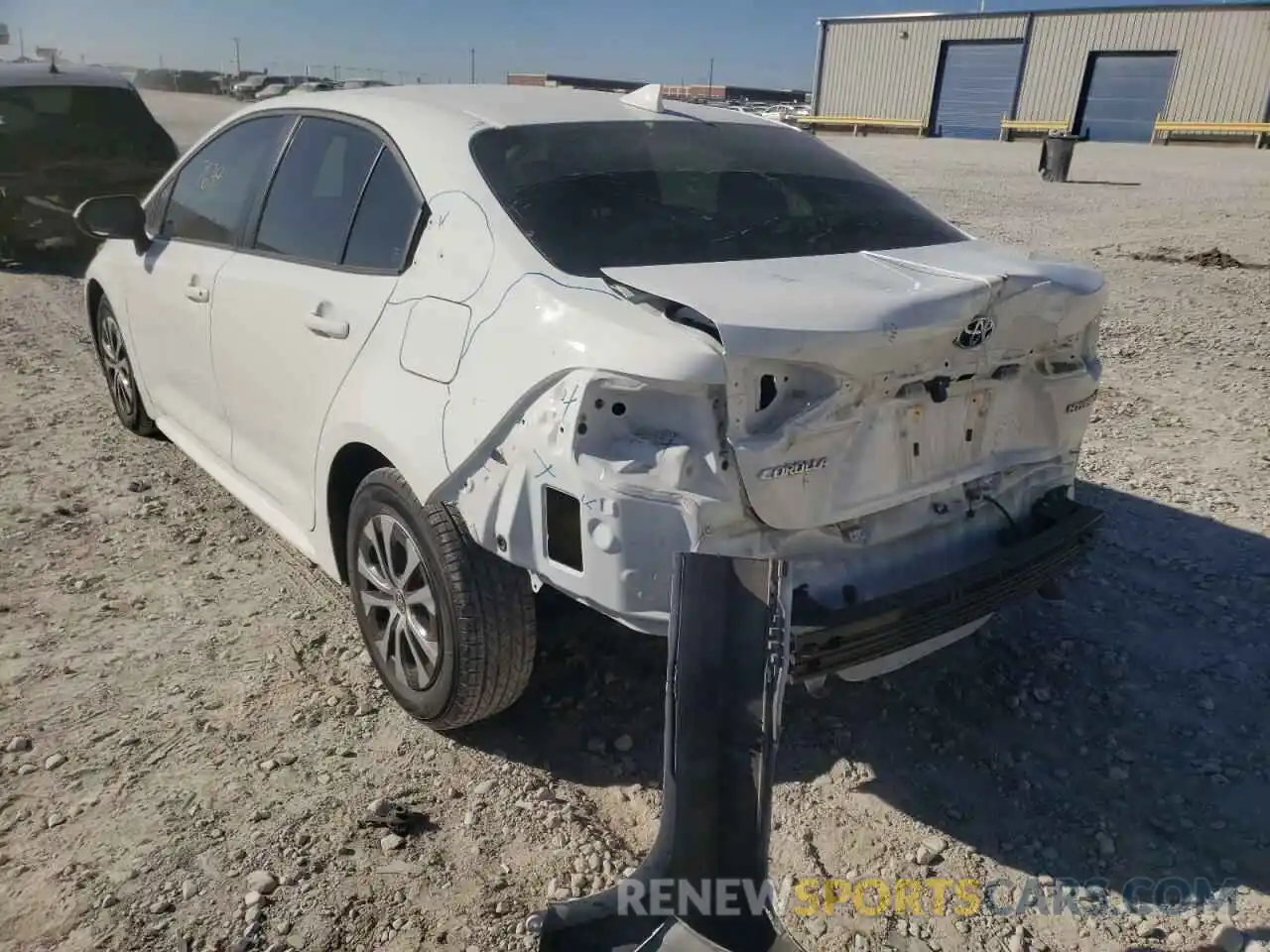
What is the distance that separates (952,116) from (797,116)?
6.33 meters

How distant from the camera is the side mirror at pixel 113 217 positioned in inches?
162

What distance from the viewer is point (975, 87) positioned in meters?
37.0

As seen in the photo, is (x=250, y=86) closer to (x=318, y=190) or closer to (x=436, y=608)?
A: (x=318, y=190)

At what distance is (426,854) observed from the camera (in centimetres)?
246

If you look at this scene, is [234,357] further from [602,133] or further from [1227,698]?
[1227,698]

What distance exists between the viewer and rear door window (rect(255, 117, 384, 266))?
3086 mm

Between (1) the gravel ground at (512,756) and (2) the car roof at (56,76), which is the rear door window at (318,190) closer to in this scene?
(1) the gravel ground at (512,756)

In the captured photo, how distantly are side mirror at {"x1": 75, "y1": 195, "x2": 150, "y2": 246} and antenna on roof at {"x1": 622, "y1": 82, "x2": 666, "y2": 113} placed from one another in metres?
2.27

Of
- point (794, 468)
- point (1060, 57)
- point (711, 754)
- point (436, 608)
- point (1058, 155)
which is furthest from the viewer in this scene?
point (1060, 57)

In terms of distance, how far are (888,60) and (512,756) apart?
42136mm

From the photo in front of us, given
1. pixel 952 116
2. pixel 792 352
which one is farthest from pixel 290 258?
pixel 952 116

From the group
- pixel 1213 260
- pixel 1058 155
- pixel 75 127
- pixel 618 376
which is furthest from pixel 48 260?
pixel 1058 155

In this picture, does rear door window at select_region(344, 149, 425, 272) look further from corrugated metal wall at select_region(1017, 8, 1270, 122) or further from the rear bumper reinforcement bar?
corrugated metal wall at select_region(1017, 8, 1270, 122)

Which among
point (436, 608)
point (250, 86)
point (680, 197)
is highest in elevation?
point (680, 197)
